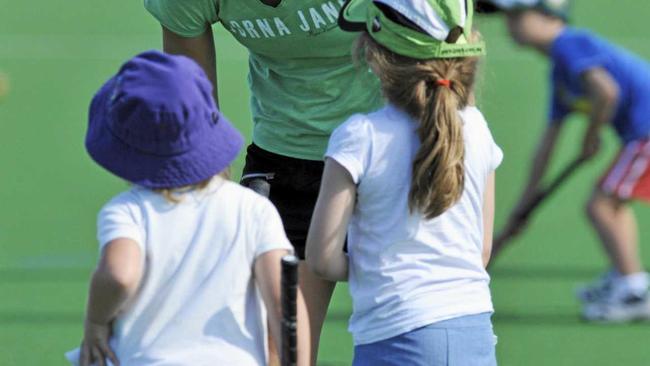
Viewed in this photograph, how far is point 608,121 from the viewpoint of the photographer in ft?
17.9

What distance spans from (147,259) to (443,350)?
23.1 inches

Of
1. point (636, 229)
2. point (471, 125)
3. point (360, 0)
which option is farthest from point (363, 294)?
point (636, 229)

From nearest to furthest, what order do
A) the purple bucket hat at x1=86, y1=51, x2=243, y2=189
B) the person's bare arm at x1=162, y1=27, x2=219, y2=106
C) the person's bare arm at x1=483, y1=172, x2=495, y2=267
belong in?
the purple bucket hat at x1=86, y1=51, x2=243, y2=189 → the person's bare arm at x1=483, y1=172, x2=495, y2=267 → the person's bare arm at x1=162, y1=27, x2=219, y2=106

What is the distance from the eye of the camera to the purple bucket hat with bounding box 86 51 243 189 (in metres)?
2.28

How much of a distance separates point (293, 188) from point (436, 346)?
803mm

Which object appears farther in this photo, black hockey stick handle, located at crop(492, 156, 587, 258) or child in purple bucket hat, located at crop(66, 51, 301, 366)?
black hockey stick handle, located at crop(492, 156, 587, 258)

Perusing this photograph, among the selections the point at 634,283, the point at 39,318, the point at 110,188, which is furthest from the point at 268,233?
the point at 110,188

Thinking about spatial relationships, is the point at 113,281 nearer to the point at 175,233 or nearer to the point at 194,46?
the point at 175,233

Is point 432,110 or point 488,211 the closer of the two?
point 432,110

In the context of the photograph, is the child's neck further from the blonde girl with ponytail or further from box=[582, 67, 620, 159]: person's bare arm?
the blonde girl with ponytail

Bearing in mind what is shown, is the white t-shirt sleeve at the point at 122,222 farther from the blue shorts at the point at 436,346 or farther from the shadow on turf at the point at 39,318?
the shadow on turf at the point at 39,318

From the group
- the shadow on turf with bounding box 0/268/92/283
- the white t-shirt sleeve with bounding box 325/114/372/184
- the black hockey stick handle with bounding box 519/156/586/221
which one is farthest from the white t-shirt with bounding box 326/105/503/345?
the black hockey stick handle with bounding box 519/156/586/221

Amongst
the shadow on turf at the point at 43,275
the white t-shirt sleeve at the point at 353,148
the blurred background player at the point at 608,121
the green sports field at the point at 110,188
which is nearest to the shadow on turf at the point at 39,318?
the green sports field at the point at 110,188

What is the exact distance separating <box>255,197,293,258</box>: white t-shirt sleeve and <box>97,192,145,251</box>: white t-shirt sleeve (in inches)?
7.3
